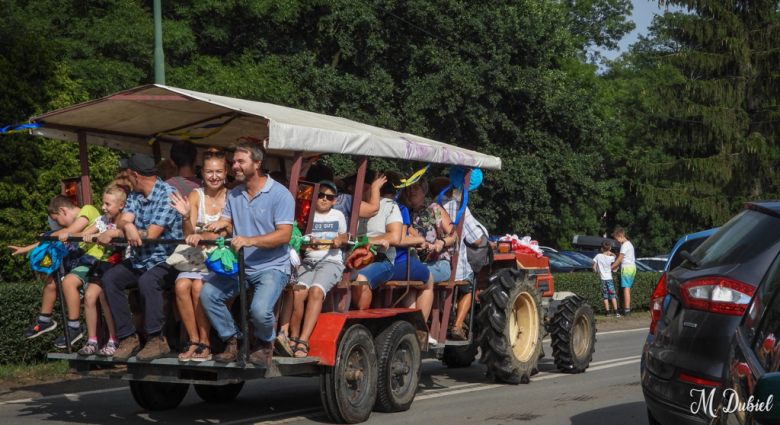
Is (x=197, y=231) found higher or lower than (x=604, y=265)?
higher

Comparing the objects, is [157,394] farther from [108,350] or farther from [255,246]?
[255,246]

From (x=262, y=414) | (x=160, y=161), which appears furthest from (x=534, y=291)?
(x=160, y=161)

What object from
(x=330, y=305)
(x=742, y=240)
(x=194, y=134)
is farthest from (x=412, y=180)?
(x=742, y=240)

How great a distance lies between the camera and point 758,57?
37.4m

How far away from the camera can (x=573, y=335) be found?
1155cm

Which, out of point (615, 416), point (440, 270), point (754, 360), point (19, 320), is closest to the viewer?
point (754, 360)

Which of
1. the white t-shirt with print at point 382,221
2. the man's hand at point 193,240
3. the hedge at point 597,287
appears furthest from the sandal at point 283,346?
the hedge at point 597,287

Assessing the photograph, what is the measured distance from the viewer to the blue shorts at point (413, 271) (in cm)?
898

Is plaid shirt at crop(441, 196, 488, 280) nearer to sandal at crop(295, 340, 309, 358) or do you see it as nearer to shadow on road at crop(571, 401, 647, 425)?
shadow on road at crop(571, 401, 647, 425)

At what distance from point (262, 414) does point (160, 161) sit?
2.95 metres

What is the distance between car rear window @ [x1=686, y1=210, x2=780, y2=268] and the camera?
5.05 m

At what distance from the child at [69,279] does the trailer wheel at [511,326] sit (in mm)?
4394

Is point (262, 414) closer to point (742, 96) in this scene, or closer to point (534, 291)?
point (534, 291)

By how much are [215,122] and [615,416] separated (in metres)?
4.88
